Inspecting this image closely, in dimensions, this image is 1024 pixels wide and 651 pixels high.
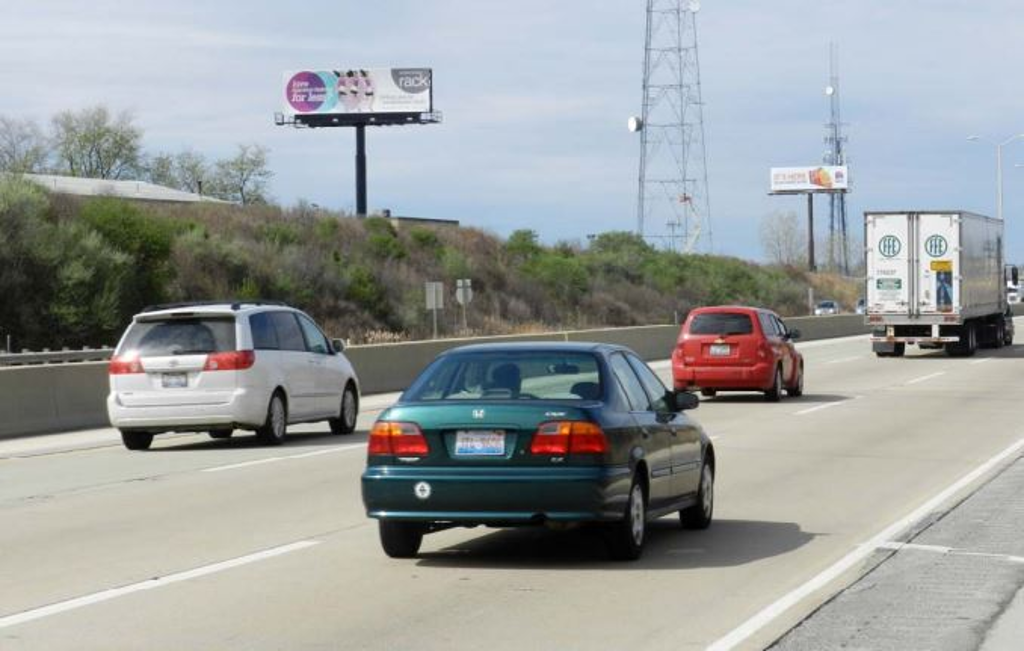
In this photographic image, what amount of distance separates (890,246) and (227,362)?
1116 inches

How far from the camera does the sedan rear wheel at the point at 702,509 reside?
13641 millimetres

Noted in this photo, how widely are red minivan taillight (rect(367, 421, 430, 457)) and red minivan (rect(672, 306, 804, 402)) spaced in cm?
1907

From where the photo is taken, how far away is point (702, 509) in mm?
13719

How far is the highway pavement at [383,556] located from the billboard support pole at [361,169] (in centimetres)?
8666

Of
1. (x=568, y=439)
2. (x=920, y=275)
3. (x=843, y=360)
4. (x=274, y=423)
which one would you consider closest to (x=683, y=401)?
(x=568, y=439)

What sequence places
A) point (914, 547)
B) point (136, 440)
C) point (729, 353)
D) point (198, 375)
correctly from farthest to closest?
1. point (729, 353)
2. point (136, 440)
3. point (198, 375)
4. point (914, 547)

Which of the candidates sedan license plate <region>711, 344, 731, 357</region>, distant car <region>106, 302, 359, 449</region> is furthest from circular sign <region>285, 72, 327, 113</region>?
distant car <region>106, 302, 359, 449</region>

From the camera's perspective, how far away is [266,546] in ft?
42.7

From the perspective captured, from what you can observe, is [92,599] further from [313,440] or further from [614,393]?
[313,440]

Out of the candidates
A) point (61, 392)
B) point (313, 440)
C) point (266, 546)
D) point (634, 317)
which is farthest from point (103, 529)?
point (634, 317)

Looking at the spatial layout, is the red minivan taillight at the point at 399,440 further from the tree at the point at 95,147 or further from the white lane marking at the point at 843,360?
the tree at the point at 95,147

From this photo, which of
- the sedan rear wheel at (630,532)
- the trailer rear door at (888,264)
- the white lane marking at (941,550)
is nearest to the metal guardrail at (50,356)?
the trailer rear door at (888,264)

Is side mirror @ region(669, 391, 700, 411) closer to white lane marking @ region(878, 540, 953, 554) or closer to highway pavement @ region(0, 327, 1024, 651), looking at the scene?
highway pavement @ region(0, 327, 1024, 651)

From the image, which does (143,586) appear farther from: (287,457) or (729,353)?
(729,353)
